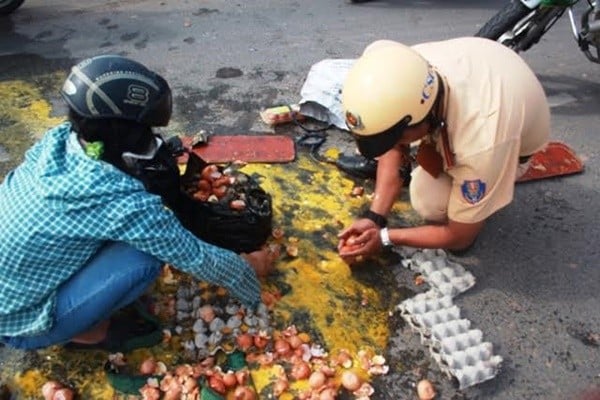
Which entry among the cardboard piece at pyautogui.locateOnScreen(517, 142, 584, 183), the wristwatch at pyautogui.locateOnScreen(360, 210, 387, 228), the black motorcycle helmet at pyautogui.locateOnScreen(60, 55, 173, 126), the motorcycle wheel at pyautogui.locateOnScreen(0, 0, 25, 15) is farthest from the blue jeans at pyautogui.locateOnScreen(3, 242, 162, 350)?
the motorcycle wheel at pyautogui.locateOnScreen(0, 0, 25, 15)

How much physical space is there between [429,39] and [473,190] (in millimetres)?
3286

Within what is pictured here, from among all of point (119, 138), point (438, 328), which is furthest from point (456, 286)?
point (119, 138)

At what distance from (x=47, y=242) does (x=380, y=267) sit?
5.34ft

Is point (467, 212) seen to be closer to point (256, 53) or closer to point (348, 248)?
point (348, 248)

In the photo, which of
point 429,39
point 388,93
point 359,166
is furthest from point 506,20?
point 388,93

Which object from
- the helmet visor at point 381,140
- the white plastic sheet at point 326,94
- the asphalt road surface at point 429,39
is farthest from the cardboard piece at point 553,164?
the helmet visor at point 381,140

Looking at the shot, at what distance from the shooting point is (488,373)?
97.3 inches

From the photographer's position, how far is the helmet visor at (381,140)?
230 centimetres

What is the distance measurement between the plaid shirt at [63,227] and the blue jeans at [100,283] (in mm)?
34

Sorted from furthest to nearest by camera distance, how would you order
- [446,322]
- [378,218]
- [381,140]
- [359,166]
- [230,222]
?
[359,166] < [378,218] < [230,222] < [446,322] < [381,140]

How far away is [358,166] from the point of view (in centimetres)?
355

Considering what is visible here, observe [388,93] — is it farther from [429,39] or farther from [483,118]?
[429,39]

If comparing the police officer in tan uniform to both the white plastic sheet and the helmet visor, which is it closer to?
the helmet visor

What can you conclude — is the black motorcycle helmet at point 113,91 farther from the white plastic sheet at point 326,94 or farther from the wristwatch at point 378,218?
the white plastic sheet at point 326,94
